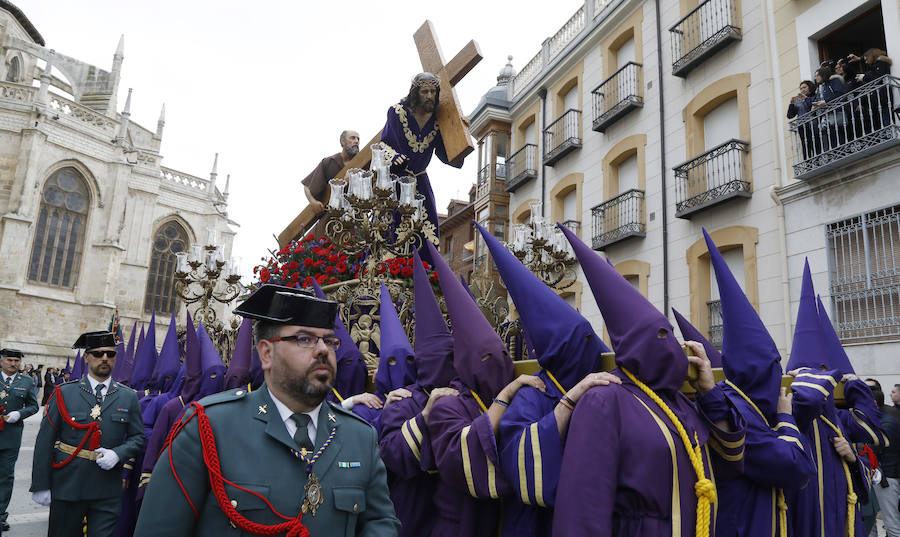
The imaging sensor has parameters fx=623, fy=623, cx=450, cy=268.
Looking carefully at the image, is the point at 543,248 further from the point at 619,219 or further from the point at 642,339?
the point at 619,219

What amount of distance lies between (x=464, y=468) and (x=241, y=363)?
9.38ft

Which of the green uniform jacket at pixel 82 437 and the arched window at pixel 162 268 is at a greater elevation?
the arched window at pixel 162 268

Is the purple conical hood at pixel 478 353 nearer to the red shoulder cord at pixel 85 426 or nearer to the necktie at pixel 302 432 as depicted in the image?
the necktie at pixel 302 432

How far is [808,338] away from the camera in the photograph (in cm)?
382

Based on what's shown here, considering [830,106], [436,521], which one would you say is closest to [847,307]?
[830,106]

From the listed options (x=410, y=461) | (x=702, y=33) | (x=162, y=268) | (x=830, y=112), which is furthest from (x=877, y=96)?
(x=162, y=268)

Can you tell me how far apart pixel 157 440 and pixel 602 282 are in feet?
13.8

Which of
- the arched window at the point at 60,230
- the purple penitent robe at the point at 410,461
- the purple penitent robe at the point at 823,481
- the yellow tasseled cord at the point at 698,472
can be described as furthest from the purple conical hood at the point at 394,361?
the arched window at the point at 60,230

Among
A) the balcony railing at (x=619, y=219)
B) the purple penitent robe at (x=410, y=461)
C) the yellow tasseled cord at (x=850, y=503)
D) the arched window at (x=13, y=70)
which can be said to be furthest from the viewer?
the arched window at (x=13, y=70)

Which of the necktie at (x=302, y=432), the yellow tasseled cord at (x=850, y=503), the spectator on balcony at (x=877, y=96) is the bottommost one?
the yellow tasseled cord at (x=850, y=503)

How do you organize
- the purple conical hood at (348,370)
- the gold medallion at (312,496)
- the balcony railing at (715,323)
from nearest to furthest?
the gold medallion at (312,496) → the purple conical hood at (348,370) → the balcony railing at (715,323)

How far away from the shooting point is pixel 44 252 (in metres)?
31.3

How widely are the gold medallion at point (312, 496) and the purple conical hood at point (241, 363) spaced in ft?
9.60

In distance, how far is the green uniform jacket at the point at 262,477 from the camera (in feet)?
6.15
